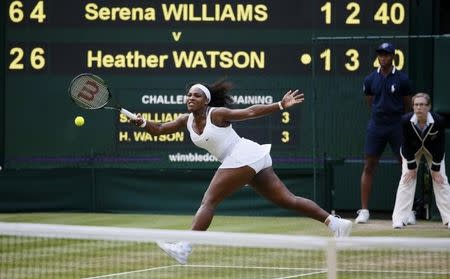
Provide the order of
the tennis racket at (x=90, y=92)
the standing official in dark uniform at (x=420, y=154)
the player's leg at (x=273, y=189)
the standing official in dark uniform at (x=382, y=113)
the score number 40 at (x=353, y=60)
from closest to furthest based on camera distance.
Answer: the player's leg at (x=273, y=189), the tennis racket at (x=90, y=92), the standing official in dark uniform at (x=420, y=154), the standing official in dark uniform at (x=382, y=113), the score number 40 at (x=353, y=60)

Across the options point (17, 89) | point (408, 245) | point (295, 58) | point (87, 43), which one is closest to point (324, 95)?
point (295, 58)

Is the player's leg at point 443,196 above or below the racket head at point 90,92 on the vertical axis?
below

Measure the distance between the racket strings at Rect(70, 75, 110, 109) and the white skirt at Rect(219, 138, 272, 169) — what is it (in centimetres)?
169

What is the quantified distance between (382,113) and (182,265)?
448 centimetres

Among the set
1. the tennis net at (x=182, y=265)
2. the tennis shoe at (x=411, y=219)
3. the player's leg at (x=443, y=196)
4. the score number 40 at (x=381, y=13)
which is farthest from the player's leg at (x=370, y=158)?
the tennis net at (x=182, y=265)

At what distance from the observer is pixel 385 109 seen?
40.2 ft

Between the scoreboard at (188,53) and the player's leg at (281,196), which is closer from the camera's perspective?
the player's leg at (281,196)

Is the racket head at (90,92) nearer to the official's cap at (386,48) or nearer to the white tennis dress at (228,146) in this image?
the white tennis dress at (228,146)

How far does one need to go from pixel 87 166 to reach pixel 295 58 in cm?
292

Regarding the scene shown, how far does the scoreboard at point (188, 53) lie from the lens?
13.1 metres

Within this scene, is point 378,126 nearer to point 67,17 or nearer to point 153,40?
point 153,40

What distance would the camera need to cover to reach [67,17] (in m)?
13.2

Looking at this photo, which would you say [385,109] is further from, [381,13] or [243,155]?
[243,155]

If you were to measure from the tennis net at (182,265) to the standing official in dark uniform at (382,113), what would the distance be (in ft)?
10.7
